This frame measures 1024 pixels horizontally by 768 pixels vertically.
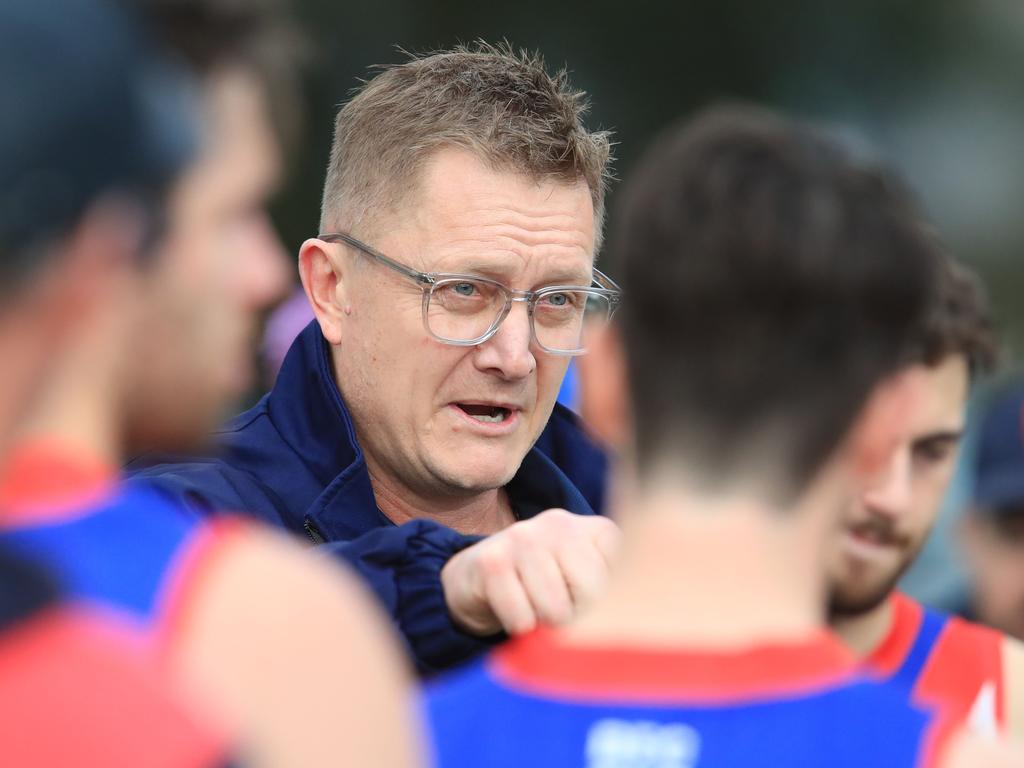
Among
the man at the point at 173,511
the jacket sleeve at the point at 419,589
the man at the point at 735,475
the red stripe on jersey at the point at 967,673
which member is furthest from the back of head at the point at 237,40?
the red stripe on jersey at the point at 967,673

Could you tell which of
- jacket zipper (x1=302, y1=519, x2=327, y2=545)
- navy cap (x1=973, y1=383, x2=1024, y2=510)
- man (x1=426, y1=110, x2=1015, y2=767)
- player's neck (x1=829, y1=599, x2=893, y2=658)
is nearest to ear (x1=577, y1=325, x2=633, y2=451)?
man (x1=426, y1=110, x2=1015, y2=767)

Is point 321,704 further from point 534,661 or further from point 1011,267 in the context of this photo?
point 1011,267

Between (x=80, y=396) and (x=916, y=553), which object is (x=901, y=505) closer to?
(x=916, y=553)

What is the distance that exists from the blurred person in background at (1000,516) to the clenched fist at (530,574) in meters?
1.15

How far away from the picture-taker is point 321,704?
1.32m

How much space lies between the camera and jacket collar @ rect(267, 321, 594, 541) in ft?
10.3

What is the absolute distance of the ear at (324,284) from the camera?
11.6 feet

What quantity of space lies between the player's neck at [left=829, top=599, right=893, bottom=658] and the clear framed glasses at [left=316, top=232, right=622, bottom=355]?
4.10 ft

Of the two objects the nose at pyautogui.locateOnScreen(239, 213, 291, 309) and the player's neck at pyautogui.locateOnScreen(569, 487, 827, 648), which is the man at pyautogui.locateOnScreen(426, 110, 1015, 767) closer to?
the player's neck at pyautogui.locateOnScreen(569, 487, 827, 648)

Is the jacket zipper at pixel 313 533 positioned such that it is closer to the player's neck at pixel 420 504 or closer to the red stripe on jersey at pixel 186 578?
the player's neck at pixel 420 504

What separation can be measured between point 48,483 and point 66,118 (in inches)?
12.9

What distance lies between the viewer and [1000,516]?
3152 millimetres

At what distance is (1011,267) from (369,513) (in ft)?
37.9

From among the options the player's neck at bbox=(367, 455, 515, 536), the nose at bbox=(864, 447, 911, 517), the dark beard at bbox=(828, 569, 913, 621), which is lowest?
the player's neck at bbox=(367, 455, 515, 536)
